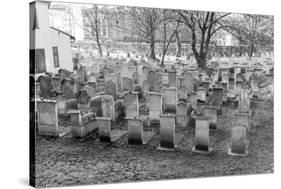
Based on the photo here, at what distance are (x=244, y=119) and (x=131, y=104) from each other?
178cm

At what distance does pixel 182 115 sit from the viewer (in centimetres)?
563

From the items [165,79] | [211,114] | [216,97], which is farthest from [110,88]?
[216,97]

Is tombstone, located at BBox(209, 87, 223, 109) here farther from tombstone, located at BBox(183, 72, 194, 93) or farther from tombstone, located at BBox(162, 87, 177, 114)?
tombstone, located at BBox(162, 87, 177, 114)

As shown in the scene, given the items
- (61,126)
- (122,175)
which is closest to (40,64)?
(61,126)

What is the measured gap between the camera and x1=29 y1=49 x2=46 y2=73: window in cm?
484

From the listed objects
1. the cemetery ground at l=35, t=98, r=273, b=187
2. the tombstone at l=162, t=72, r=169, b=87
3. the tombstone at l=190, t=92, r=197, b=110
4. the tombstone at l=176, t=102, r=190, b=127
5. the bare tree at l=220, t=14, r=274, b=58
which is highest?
the bare tree at l=220, t=14, r=274, b=58

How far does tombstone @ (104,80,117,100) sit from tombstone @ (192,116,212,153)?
4.07 ft

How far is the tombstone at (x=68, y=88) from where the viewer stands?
17.1ft

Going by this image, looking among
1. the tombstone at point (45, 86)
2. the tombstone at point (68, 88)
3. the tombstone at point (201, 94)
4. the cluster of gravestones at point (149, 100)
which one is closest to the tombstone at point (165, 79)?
the cluster of gravestones at point (149, 100)

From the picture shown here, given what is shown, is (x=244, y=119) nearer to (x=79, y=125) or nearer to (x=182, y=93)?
(x=182, y=93)

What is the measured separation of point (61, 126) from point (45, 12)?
4.81 ft

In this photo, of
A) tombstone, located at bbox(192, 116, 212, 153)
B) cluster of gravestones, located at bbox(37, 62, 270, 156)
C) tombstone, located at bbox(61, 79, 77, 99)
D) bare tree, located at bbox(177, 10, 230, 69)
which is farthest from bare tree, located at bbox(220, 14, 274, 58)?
tombstone, located at bbox(61, 79, 77, 99)

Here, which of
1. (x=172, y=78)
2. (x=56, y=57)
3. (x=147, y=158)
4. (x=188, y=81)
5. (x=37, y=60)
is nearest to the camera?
(x=37, y=60)

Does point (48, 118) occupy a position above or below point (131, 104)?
below
